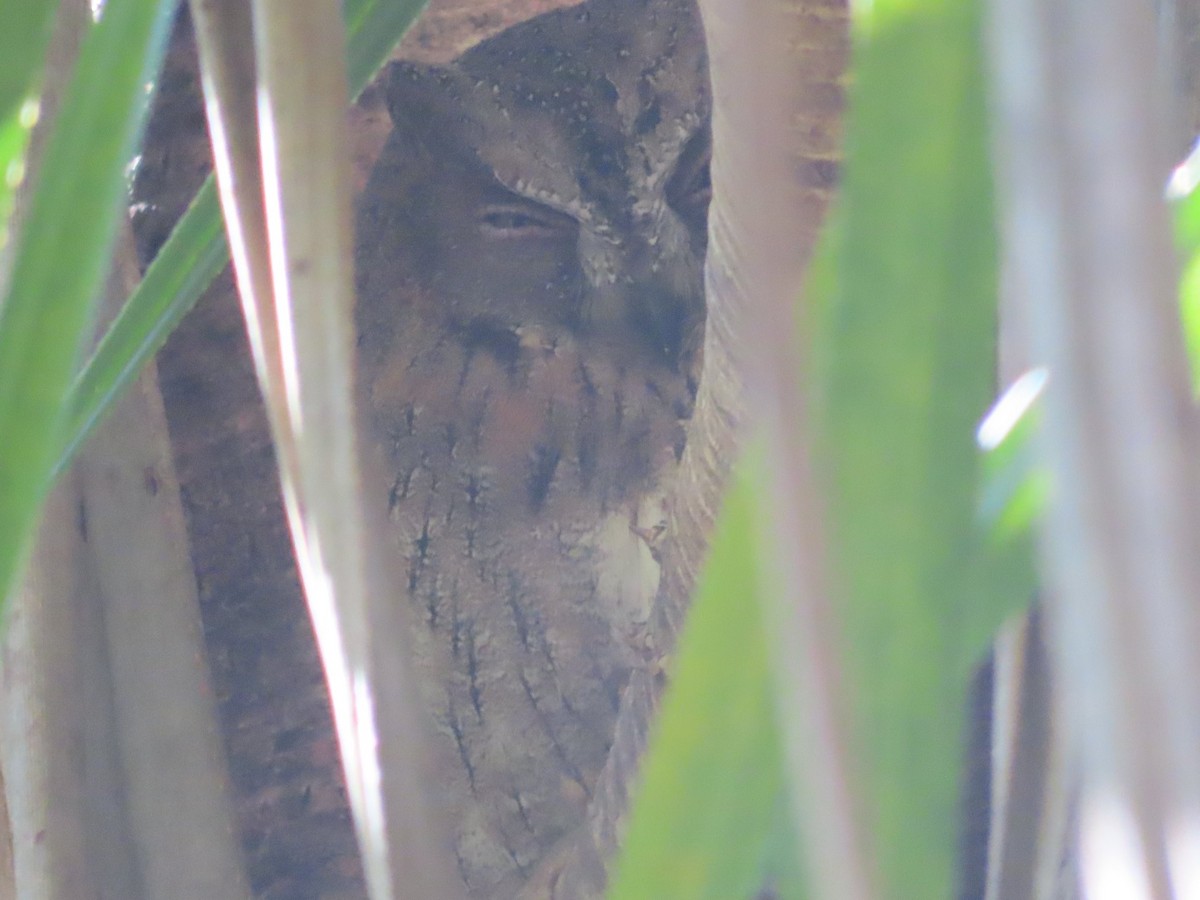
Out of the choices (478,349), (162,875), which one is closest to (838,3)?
(162,875)

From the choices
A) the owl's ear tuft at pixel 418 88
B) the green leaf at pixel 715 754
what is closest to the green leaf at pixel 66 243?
the green leaf at pixel 715 754

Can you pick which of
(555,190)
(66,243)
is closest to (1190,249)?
(66,243)

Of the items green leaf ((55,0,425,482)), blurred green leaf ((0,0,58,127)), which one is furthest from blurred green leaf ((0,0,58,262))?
green leaf ((55,0,425,482))

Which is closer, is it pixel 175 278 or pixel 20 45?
pixel 20 45

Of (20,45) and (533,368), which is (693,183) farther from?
(20,45)

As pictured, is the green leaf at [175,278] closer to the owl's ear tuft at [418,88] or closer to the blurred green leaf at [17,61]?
the blurred green leaf at [17,61]

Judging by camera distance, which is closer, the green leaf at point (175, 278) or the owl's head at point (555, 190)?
the green leaf at point (175, 278)

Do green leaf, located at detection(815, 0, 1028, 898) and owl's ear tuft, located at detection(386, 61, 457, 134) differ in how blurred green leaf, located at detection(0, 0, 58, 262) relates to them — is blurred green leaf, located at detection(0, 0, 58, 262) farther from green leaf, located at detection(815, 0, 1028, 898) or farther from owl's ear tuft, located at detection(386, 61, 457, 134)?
owl's ear tuft, located at detection(386, 61, 457, 134)

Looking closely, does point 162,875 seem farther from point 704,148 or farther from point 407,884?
point 704,148
